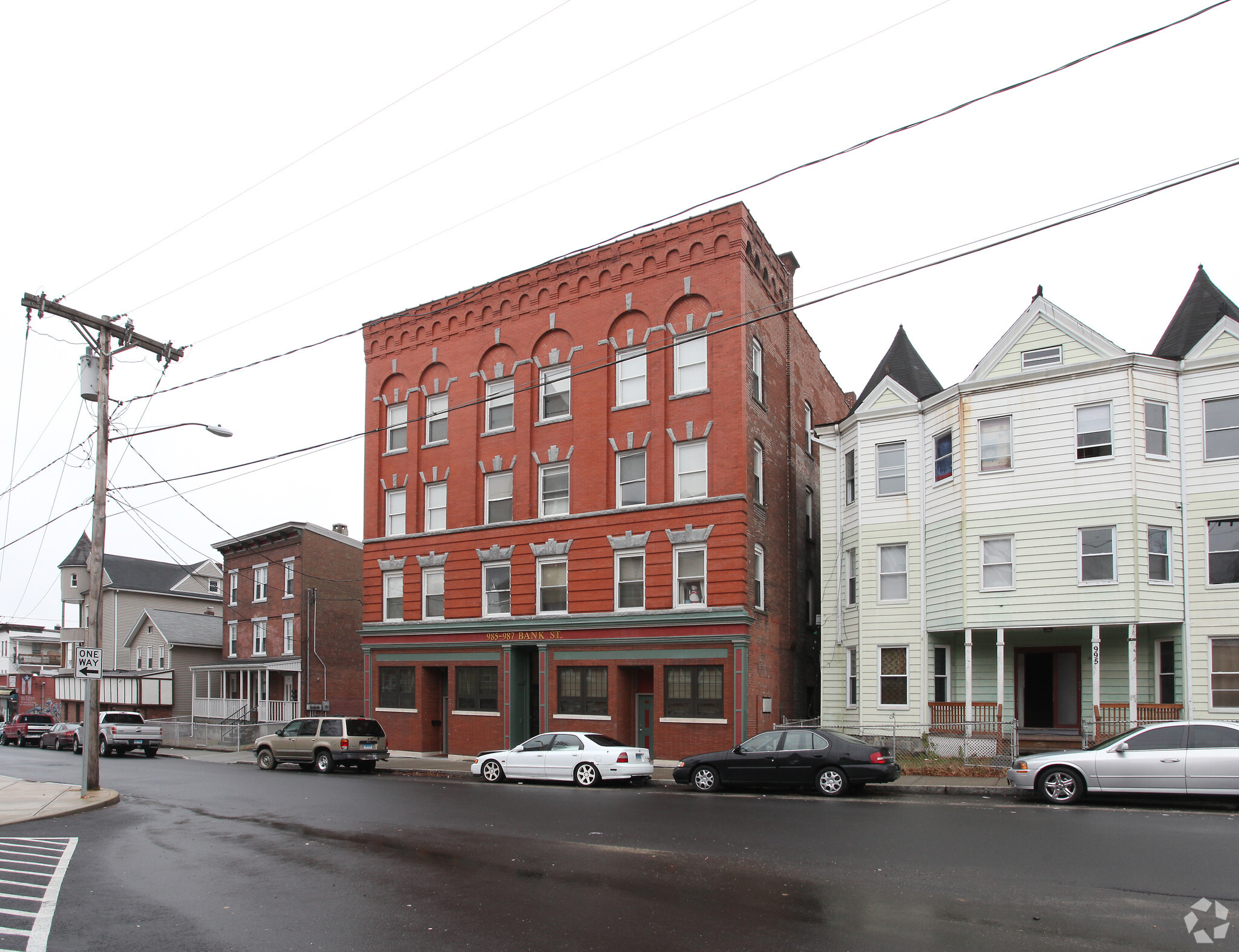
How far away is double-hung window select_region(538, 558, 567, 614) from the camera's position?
99.8 feet

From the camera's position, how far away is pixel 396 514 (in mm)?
35219

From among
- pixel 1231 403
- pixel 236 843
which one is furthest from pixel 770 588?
pixel 236 843

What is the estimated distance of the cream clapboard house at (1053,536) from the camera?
22.7 meters

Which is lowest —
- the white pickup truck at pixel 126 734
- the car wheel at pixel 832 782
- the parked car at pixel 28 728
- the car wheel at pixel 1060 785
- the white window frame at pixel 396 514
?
the parked car at pixel 28 728

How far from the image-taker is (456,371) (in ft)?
111

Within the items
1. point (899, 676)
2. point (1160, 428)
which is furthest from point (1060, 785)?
point (1160, 428)

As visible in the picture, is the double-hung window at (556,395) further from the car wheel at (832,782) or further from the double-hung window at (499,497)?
the car wheel at (832,782)

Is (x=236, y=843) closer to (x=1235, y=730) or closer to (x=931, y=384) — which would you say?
(x=1235, y=730)

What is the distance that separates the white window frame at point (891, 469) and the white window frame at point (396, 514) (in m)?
16.0

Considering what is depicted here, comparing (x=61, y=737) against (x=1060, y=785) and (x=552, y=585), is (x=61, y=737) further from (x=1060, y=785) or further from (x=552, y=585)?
(x=1060, y=785)

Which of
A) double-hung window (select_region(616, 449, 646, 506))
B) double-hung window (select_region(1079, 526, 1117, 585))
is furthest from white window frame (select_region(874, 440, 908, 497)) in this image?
double-hung window (select_region(616, 449, 646, 506))

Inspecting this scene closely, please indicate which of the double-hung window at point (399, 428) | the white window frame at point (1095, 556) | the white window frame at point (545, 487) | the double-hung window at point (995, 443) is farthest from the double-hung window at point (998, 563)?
the double-hung window at point (399, 428)

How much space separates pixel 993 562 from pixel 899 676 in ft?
13.5

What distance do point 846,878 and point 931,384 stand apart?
20238 millimetres
